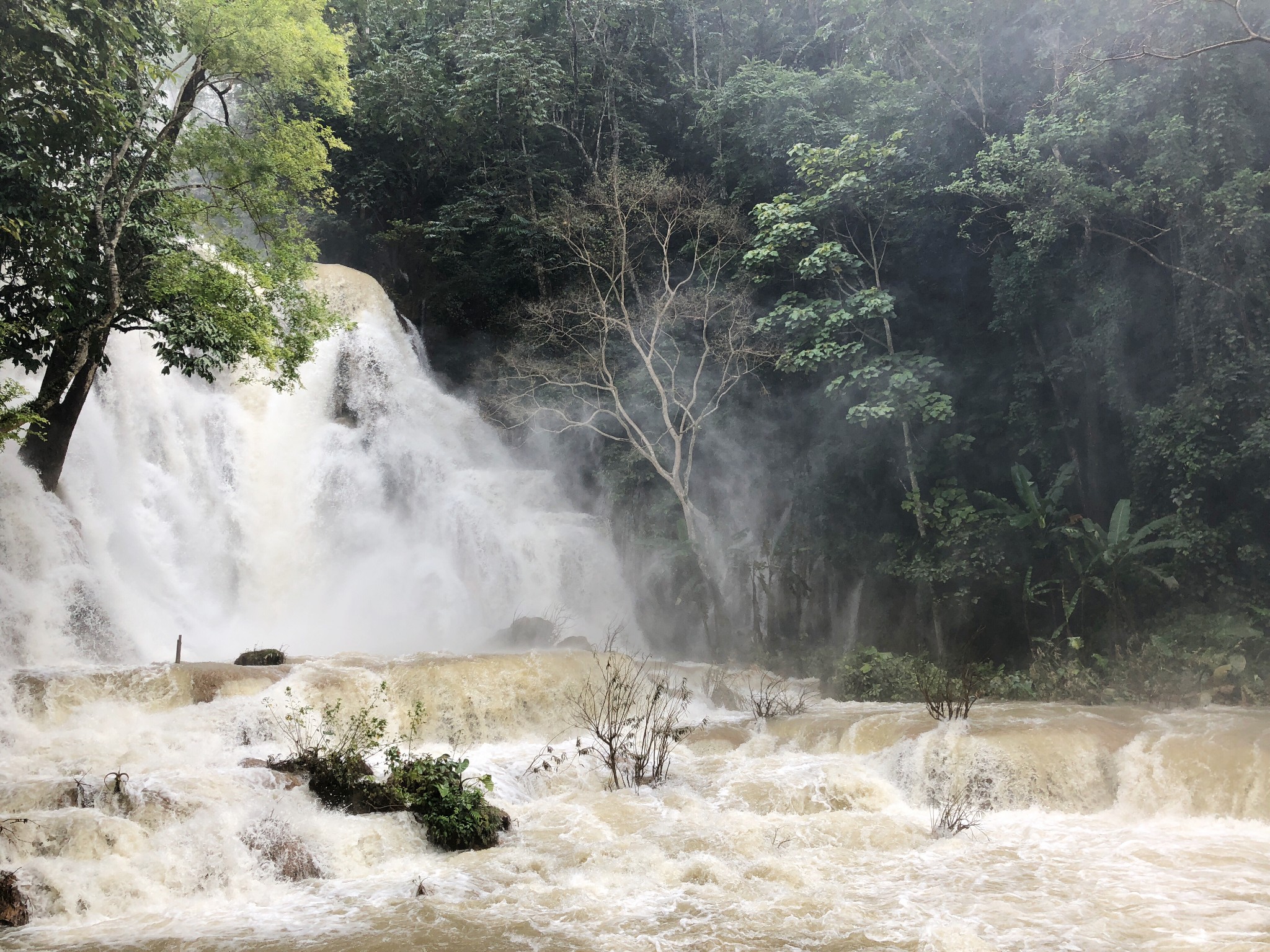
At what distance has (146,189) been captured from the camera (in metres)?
11.2

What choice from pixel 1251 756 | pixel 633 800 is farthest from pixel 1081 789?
pixel 633 800

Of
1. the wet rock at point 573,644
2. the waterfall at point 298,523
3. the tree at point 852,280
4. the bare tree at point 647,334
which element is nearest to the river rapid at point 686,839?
the waterfall at point 298,523

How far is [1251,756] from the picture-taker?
23.3 feet

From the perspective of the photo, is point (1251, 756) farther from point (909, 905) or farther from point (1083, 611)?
point (1083, 611)

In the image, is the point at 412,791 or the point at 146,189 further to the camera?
the point at 146,189

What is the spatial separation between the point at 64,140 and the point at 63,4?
1.81 metres

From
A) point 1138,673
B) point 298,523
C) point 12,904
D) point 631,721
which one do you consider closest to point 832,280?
point 1138,673

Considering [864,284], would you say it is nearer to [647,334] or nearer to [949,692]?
[647,334]

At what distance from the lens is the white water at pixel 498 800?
511 cm

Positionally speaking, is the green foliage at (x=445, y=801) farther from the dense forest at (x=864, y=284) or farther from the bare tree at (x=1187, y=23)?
the bare tree at (x=1187, y=23)

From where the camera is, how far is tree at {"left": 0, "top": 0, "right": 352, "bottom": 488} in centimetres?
856

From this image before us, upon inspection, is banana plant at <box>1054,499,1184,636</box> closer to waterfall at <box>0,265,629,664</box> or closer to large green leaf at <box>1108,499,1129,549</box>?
Answer: large green leaf at <box>1108,499,1129,549</box>

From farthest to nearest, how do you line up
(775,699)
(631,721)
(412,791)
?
1. (775,699)
2. (631,721)
3. (412,791)

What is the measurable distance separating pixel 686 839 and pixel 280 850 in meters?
2.97
